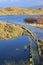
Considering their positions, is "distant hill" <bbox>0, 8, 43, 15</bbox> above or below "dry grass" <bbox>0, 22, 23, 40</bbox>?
below

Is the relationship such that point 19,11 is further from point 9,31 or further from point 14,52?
point 14,52

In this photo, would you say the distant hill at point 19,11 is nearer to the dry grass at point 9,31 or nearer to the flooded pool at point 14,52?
the dry grass at point 9,31

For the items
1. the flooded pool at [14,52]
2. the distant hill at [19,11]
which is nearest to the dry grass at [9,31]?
the flooded pool at [14,52]

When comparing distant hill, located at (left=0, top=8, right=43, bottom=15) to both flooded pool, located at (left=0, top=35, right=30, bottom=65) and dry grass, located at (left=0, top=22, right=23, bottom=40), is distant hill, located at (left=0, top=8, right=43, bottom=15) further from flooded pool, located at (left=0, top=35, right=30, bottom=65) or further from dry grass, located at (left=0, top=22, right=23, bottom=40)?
flooded pool, located at (left=0, top=35, right=30, bottom=65)

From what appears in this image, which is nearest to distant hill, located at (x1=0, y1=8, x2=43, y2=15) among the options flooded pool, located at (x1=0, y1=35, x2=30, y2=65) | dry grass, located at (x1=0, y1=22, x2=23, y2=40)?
dry grass, located at (x1=0, y1=22, x2=23, y2=40)

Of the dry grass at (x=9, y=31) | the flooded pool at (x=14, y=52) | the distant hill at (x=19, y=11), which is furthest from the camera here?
the distant hill at (x=19, y=11)

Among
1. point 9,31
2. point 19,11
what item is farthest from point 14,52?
point 19,11

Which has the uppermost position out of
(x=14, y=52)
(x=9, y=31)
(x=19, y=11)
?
(x=9, y=31)

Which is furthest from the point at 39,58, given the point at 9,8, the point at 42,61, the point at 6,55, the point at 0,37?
the point at 9,8

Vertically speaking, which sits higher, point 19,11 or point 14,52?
point 14,52

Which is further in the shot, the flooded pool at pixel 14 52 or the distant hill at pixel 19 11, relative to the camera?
the distant hill at pixel 19 11

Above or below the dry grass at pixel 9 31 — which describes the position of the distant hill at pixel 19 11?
below
